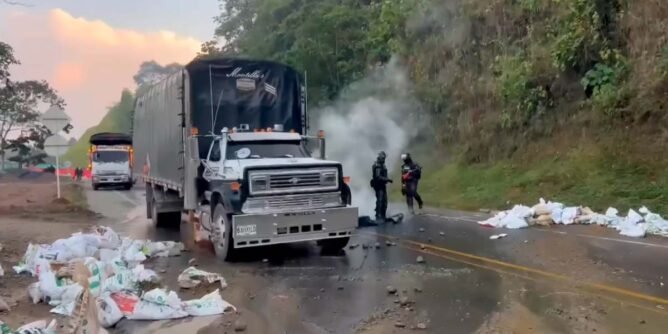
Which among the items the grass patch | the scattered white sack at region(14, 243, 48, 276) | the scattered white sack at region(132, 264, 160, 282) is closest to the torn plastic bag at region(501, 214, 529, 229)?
the scattered white sack at region(132, 264, 160, 282)

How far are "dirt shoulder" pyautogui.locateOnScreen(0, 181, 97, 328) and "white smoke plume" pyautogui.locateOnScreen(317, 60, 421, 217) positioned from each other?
9.68 m

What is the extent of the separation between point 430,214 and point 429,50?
12889 millimetres

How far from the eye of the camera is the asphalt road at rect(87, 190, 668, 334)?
676 cm

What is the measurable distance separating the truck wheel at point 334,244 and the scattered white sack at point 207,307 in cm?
408

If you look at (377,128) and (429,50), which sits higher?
(429,50)

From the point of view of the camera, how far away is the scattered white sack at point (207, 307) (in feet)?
23.7

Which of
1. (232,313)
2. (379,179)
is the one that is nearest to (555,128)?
(379,179)

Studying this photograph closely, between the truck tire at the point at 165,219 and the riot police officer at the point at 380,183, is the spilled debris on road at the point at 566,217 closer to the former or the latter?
the riot police officer at the point at 380,183

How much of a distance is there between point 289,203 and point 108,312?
4052 millimetres

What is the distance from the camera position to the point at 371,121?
28.0 meters

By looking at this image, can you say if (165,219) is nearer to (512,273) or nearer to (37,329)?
(512,273)

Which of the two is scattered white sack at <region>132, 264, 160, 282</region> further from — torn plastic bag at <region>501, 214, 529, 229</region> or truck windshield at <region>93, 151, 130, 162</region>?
truck windshield at <region>93, 151, 130, 162</region>

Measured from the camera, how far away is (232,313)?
732 cm

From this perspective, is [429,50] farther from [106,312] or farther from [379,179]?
[106,312]
